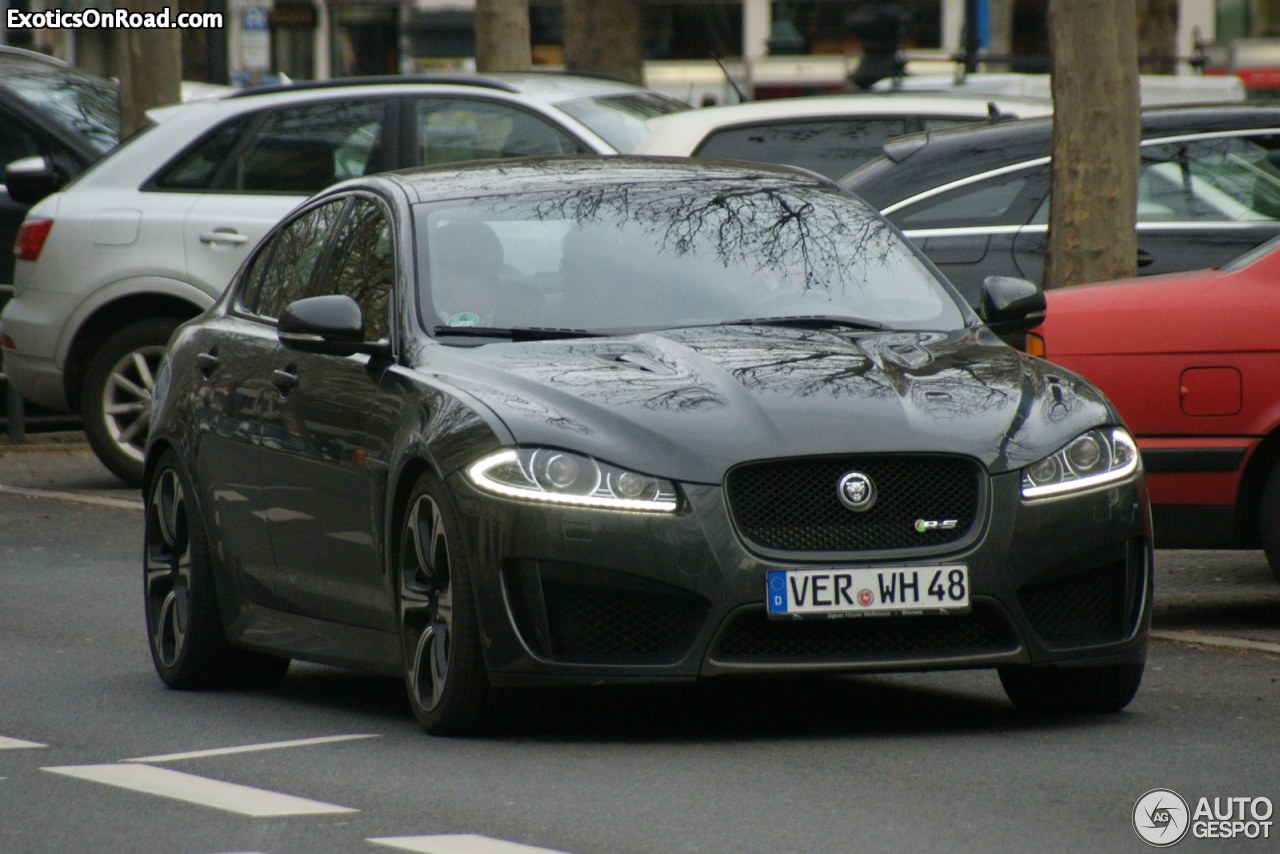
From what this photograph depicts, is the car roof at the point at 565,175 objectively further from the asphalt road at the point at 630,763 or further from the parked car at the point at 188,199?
the parked car at the point at 188,199

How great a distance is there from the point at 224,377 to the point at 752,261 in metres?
1.76

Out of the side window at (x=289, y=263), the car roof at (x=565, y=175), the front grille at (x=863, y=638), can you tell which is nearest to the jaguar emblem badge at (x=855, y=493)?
the front grille at (x=863, y=638)

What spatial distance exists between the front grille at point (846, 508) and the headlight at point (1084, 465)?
169mm

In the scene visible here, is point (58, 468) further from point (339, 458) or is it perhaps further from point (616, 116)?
point (339, 458)

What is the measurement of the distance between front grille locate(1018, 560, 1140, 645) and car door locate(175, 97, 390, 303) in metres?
8.40

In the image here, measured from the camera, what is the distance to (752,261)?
8.10 m

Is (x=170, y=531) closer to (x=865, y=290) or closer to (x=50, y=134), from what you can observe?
(x=865, y=290)

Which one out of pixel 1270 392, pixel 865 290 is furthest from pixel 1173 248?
pixel 865 290

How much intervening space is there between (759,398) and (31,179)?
1052 centimetres

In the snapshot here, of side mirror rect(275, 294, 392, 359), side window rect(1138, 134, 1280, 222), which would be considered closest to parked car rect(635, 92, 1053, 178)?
side window rect(1138, 134, 1280, 222)

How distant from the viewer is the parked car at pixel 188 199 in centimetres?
1488

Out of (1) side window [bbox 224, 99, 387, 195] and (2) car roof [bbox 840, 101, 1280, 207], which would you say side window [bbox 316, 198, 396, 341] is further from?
(1) side window [bbox 224, 99, 387, 195]

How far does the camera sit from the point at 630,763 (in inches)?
265

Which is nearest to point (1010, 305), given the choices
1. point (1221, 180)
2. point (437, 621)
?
point (437, 621)
